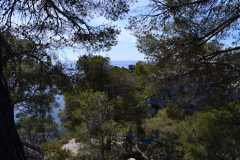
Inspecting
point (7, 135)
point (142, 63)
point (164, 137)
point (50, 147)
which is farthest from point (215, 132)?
point (50, 147)

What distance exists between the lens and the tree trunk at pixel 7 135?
1050 millimetres

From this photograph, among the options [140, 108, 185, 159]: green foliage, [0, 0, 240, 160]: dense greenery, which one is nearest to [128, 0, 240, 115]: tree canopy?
[0, 0, 240, 160]: dense greenery

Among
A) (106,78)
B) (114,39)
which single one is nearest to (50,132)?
(106,78)

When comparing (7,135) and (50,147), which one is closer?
(7,135)

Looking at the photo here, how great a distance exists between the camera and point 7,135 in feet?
3.60

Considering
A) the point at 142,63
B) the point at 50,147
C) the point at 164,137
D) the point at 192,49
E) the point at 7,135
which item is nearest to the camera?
the point at 7,135

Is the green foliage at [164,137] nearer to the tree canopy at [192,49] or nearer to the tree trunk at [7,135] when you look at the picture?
the tree canopy at [192,49]

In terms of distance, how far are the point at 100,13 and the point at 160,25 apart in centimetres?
158

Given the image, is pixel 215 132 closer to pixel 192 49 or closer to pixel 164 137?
pixel 192 49

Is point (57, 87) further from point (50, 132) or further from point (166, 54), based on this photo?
point (50, 132)

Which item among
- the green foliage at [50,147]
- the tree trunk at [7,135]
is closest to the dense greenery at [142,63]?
the tree trunk at [7,135]

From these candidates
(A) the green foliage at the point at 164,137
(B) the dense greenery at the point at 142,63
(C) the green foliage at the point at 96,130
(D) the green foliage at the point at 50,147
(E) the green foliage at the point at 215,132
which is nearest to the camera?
(B) the dense greenery at the point at 142,63

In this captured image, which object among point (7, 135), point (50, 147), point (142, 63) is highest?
point (142, 63)

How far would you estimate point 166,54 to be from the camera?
4.21 metres
